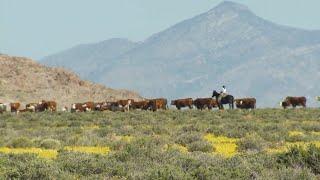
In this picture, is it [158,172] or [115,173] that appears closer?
[158,172]

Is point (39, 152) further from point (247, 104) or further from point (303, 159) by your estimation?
point (247, 104)

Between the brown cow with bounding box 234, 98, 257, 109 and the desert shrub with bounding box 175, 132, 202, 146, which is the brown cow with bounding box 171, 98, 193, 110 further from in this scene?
the desert shrub with bounding box 175, 132, 202, 146

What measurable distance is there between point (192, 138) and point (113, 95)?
299 ft

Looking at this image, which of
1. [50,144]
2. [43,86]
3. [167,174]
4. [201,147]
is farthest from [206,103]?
[167,174]

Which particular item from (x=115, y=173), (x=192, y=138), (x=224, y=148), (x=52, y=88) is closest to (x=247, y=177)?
(x=115, y=173)

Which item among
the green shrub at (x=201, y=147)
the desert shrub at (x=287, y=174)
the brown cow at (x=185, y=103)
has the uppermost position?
the brown cow at (x=185, y=103)

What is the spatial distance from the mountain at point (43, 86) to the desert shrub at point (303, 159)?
89.1m

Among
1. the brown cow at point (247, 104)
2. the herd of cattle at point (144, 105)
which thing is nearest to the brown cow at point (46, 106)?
the herd of cattle at point (144, 105)

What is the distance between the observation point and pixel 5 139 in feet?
93.7

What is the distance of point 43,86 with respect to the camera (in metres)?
116

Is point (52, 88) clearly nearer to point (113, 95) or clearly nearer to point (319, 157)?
point (113, 95)

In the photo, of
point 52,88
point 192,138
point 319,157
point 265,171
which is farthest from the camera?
point 52,88

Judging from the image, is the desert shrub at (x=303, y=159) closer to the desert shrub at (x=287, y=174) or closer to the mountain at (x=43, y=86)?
the desert shrub at (x=287, y=174)

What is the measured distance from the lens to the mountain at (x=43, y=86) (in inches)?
4326
